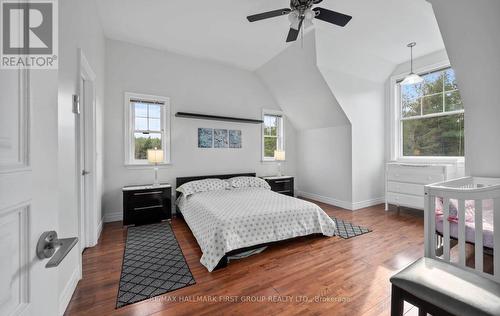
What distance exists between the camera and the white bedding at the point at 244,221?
2246mm

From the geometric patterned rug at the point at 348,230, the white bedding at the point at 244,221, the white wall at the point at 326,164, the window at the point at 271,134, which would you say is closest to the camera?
the white bedding at the point at 244,221

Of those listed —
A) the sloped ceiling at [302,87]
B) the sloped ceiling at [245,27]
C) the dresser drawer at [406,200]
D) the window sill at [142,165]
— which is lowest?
the dresser drawer at [406,200]

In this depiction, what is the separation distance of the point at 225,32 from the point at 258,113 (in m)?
1.96

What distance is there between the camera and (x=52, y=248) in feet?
1.95

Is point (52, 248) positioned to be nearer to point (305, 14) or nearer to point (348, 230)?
point (305, 14)

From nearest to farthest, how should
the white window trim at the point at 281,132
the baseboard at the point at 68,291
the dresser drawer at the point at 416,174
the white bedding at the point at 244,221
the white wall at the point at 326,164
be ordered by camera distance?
the baseboard at the point at 68,291 < the white bedding at the point at 244,221 < the dresser drawer at the point at 416,174 < the white wall at the point at 326,164 < the white window trim at the point at 281,132

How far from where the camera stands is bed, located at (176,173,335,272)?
2236mm

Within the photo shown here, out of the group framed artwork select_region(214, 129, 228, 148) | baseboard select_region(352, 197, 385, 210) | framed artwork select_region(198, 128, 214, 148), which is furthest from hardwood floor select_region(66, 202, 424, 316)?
framed artwork select_region(214, 129, 228, 148)

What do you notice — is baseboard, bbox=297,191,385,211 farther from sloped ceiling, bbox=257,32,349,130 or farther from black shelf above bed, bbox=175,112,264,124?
black shelf above bed, bbox=175,112,264,124

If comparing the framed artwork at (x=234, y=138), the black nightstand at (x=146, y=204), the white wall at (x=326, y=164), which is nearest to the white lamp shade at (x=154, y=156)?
the black nightstand at (x=146, y=204)

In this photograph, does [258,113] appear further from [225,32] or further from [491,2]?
[491,2]

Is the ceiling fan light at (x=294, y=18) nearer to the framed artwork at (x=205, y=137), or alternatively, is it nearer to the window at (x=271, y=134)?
the framed artwork at (x=205, y=137)

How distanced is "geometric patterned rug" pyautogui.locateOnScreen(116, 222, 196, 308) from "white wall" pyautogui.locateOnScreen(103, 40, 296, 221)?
3.72ft

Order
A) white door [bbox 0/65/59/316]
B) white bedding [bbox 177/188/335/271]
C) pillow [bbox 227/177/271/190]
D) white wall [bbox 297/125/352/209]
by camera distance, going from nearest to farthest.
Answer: white door [bbox 0/65/59/316]
white bedding [bbox 177/188/335/271]
pillow [bbox 227/177/271/190]
white wall [bbox 297/125/352/209]
